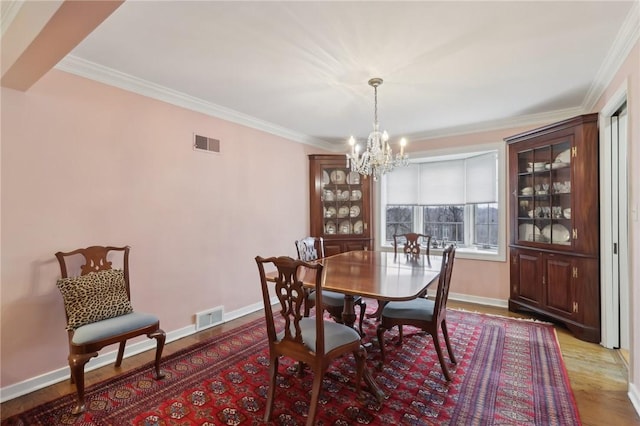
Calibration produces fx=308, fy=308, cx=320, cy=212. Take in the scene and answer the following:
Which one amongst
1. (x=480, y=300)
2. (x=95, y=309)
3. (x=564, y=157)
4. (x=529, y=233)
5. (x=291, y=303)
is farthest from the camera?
(x=480, y=300)

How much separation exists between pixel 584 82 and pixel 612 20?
1.12m

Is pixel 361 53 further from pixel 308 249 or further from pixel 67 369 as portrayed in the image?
pixel 67 369

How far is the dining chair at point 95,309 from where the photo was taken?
199 centimetres

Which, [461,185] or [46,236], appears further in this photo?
[461,185]

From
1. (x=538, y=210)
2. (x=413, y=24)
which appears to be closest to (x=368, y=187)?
(x=538, y=210)

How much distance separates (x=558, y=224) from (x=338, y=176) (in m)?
3.01

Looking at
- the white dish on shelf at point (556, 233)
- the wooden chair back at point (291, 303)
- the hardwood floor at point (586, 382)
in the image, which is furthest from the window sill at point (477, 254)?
the wooden chair back at point (291, 303)

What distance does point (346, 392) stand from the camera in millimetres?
2154

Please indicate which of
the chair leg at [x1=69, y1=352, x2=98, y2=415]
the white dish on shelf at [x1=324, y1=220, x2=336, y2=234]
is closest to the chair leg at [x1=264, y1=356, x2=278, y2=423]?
the chair leg at [x1=69, y1=352, x2=98, y2=415]

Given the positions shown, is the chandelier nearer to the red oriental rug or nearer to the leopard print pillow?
the red oriental rug

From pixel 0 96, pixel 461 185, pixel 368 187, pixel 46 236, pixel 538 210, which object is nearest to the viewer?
pixel 0 96

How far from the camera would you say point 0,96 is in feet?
6.96

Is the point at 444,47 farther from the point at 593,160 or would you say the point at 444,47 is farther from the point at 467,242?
the point at 467,242

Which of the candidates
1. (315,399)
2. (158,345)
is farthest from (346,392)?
(158,345)
